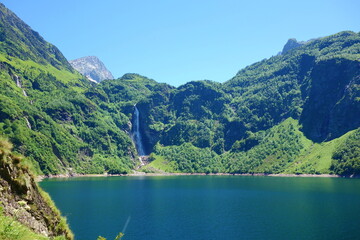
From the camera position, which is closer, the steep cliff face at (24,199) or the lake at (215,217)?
the steep cliff face at (24,199)

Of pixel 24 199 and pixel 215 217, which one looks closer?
pixel 24 199

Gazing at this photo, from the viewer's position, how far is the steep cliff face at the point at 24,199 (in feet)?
73.5

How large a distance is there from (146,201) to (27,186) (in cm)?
10627

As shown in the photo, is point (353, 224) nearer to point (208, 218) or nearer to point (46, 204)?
point (208, 218)

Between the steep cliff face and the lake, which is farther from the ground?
the steep cliff face

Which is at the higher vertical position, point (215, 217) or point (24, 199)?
point (24, 199)

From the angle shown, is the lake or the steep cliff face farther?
the lake

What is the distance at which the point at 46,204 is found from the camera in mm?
27250

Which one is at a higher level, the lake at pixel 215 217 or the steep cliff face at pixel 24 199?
the steep cliff face at pixel 24 199

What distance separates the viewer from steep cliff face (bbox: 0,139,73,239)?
22.4 metres

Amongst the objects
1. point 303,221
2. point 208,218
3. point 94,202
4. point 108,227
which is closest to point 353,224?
point 303,221

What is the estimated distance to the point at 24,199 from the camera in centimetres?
2422

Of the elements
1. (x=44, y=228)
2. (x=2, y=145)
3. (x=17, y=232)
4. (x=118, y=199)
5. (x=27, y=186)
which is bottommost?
(x=118, y=199)

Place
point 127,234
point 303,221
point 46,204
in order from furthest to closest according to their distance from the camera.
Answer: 1. point 303,221
2. point 127,234
3. point 46,204
